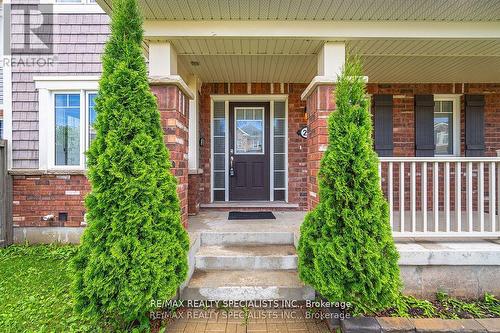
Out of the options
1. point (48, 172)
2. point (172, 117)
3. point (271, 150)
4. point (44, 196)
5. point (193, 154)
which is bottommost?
point (44, 196)

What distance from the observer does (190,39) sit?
2.77 meters

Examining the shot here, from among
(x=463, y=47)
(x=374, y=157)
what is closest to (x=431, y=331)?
(x=374, y=157)

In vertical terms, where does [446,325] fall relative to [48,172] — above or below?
below

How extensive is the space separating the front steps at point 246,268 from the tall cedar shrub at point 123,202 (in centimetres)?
53

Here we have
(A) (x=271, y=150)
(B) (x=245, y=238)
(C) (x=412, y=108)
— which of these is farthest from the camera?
(A) (x=271, y=150)

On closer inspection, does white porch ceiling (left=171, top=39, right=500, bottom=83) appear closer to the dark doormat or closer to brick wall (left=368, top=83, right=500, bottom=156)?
brick wall (left=368, top=83, right=500, bottom=156)

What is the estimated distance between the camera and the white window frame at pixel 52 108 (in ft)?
13.5

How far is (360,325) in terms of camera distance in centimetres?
204

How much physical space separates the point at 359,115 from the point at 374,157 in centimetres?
33

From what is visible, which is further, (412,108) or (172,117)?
(412,108)

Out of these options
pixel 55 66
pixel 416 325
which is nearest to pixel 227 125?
pixel 55 66

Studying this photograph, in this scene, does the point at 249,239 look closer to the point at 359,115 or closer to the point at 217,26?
the point at 359,115

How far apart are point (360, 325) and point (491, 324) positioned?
3.38 feet

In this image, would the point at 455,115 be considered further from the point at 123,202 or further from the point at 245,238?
the point at 123,202
